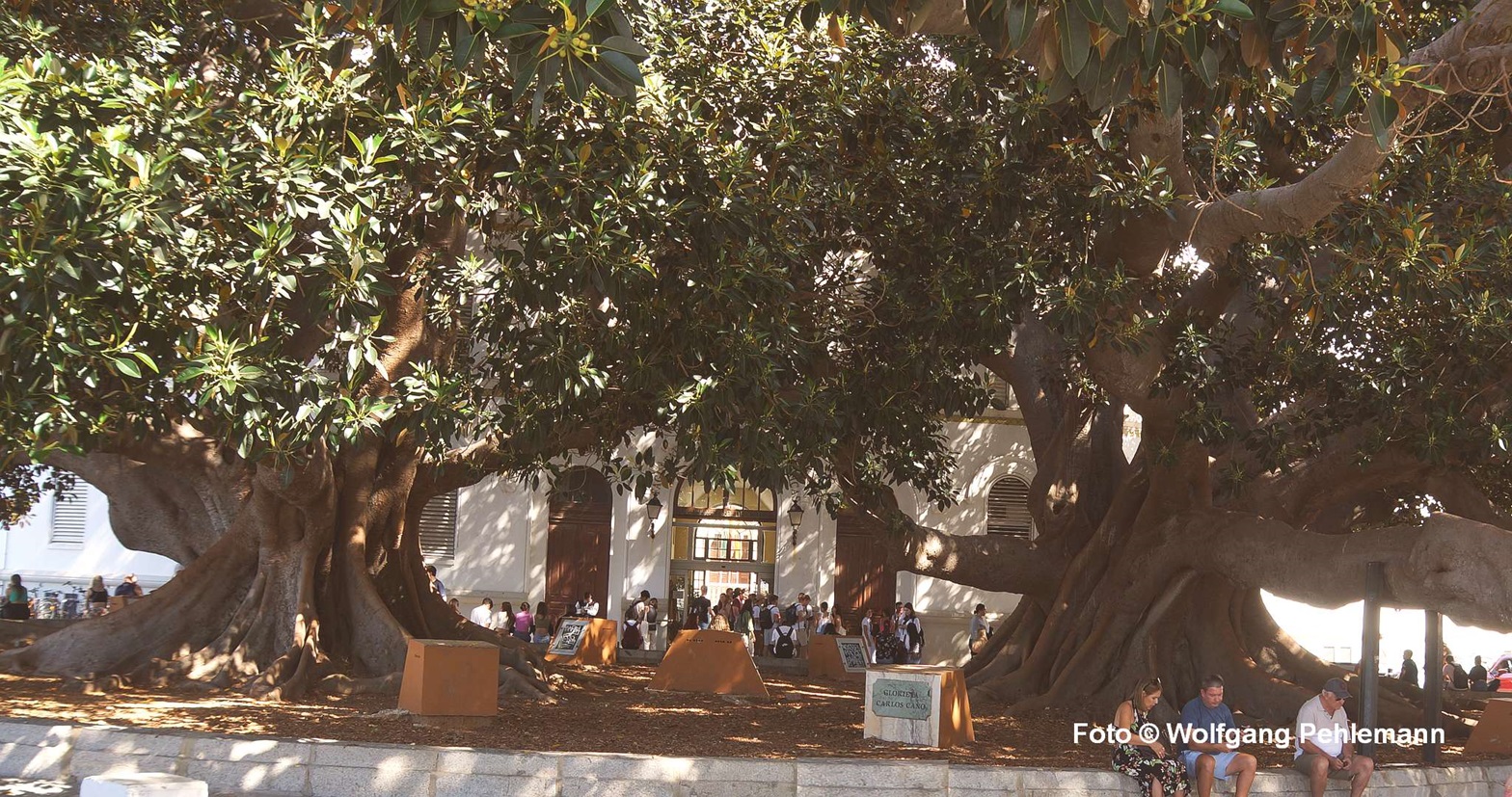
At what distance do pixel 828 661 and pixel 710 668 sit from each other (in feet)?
14.4

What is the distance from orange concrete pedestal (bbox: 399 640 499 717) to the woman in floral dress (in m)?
5.38

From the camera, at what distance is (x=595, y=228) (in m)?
8.73

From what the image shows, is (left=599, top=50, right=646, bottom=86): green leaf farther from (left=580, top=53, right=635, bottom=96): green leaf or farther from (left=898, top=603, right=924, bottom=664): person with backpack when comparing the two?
(left=898, top=603, right=924, bottom=664): person with backpack

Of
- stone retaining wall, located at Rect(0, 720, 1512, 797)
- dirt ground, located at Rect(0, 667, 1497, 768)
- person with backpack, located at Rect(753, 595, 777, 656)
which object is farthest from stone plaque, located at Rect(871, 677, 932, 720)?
person with backpack, located at Rect(753, 595, 777, 656)

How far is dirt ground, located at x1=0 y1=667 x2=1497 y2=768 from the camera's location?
34.9ft

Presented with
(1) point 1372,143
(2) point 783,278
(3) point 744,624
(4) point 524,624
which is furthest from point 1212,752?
(4) point 524,624

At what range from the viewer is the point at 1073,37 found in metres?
4.17

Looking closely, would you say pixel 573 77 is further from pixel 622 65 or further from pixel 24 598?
pixel 24 598

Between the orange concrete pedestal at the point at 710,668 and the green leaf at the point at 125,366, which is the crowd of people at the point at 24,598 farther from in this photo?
the green leaf at the point at 125,366

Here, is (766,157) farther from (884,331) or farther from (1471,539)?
(1471,539)

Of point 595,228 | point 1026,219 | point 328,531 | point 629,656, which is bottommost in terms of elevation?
point 629,656

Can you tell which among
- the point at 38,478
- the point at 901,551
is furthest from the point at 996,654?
the point at 38,478

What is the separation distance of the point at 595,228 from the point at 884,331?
389 cm

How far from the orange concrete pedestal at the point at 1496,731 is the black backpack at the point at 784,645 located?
13412 mm
